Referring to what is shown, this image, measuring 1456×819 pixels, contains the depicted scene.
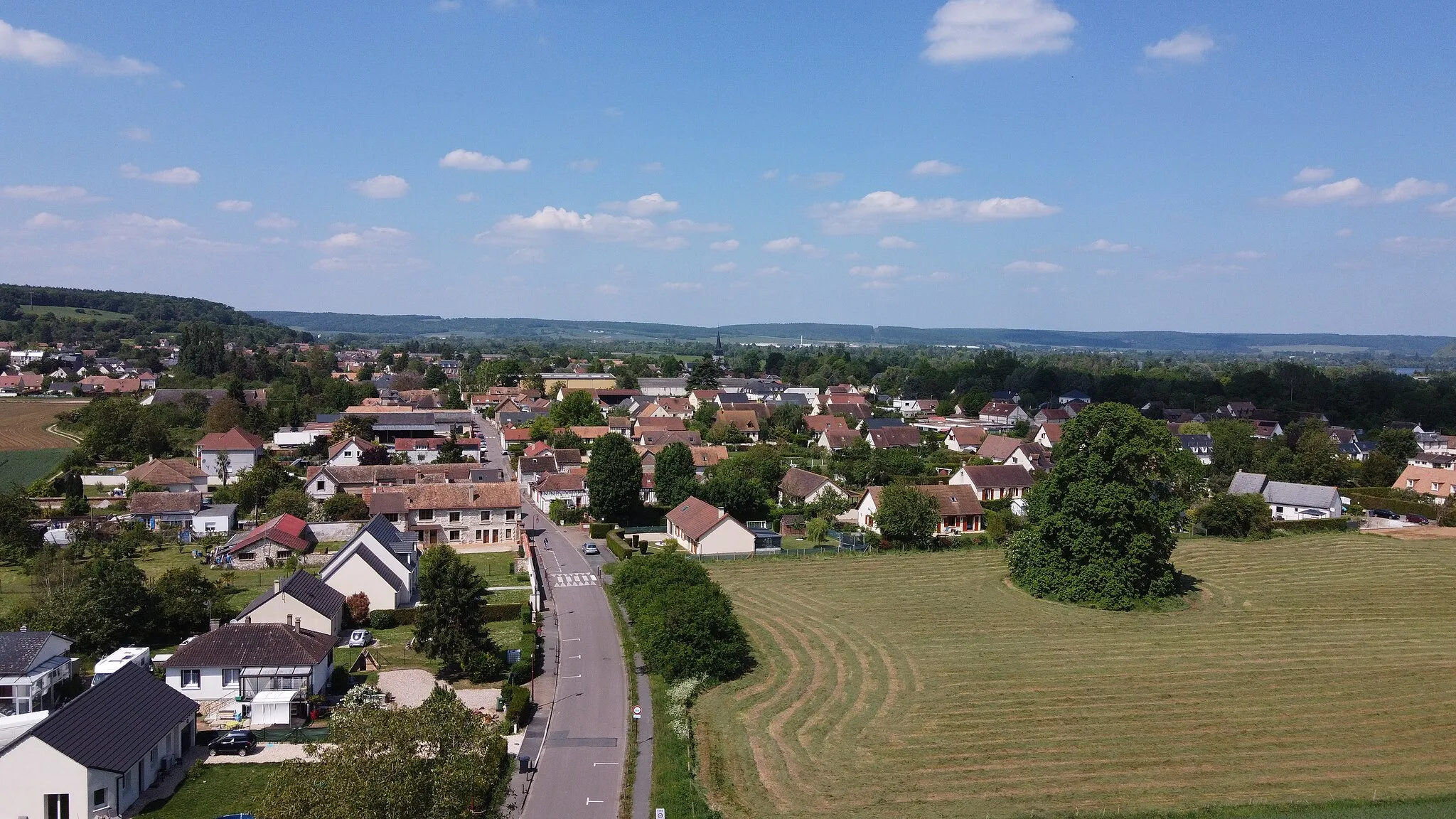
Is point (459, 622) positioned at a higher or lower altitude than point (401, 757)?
lower

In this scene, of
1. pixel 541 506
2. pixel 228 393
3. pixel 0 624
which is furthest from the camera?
pixel 228 393

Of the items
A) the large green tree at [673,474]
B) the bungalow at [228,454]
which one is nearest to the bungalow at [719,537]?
the large green tree at [673,474]

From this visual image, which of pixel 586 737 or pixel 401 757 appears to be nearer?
pixel 401 757

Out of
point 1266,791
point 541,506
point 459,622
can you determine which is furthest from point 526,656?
point 541,506

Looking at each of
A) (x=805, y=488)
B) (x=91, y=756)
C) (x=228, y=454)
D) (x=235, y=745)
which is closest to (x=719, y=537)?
(x=805, y=488)

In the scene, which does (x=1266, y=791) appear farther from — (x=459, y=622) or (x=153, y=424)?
(x=153, y=424)

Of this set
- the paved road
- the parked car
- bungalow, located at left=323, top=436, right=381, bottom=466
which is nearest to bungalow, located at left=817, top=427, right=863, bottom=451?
bungalow, located at left=323, top=436, right=381, bottom=466

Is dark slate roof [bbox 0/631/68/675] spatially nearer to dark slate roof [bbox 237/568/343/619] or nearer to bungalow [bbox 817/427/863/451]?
dark slate roof [bbox 237/568/343/619]
